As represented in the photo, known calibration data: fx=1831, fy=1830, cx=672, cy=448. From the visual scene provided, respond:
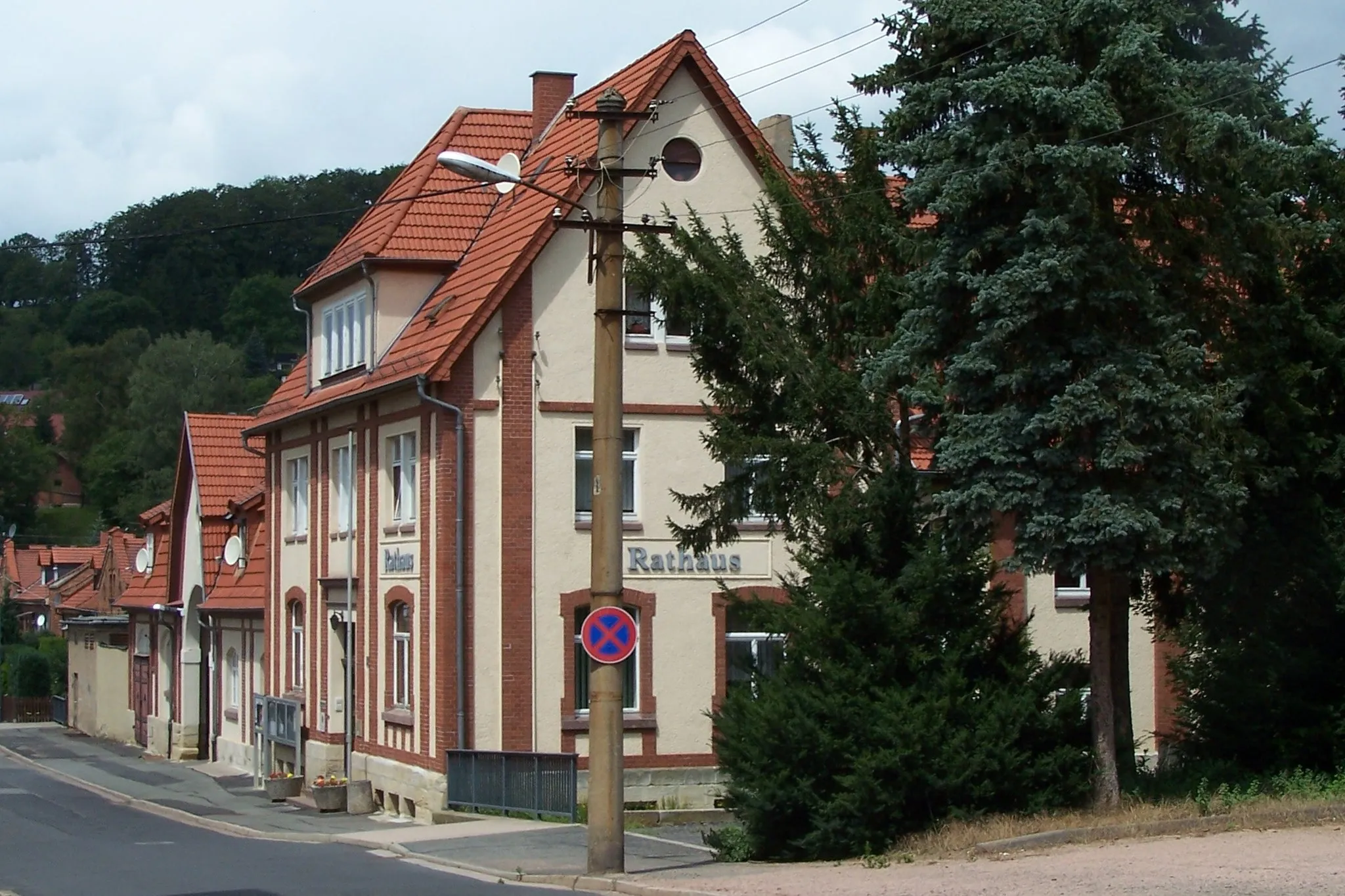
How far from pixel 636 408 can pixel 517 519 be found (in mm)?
2525

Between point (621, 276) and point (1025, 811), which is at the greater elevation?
point (621, 276)

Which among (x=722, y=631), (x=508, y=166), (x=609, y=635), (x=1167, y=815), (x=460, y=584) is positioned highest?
(x=508, y=166)

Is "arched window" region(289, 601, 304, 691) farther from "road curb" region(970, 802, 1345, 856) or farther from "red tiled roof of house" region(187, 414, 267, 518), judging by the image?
"road curb" region(970, 802, 1345, 856)

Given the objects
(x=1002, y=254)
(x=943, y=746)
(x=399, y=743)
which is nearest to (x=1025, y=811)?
(x=943, y=746)

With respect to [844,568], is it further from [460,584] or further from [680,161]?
[680,161]

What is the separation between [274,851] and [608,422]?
8714 millimetres

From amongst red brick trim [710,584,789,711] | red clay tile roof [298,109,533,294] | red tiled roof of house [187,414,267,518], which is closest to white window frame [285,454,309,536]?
red clay tile roof [298,109,533,294]

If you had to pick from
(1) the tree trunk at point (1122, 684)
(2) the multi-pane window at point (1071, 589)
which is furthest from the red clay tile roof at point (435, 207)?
(1) the tree trunk at point (1122, 684)

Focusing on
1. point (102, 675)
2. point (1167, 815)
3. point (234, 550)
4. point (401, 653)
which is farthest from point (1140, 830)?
point (102, 675)

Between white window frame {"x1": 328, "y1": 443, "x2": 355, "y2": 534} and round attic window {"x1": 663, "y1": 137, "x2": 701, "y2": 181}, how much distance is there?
7862 millimetres

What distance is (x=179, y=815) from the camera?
1203 inches

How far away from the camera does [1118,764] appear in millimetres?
19422

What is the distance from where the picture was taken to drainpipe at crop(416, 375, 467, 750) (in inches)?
1051

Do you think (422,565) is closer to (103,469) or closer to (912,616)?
(912,616)
